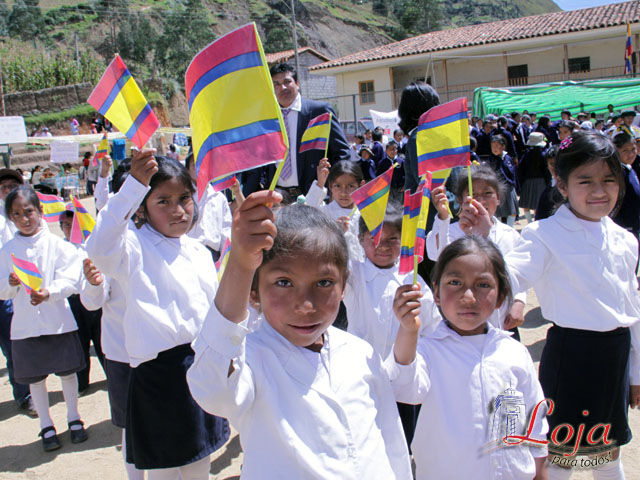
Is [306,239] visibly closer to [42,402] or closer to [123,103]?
[123,103]

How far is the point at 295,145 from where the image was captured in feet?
12.3

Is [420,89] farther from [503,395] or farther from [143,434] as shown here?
[143,434]

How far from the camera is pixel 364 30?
79.1m

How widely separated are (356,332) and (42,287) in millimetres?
2446

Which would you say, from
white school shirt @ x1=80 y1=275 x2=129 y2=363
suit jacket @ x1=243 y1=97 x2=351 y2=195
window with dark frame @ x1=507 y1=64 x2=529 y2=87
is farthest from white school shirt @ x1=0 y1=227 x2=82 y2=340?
window with dark frame @ x1=507 y1=64 x2=529 y2=87

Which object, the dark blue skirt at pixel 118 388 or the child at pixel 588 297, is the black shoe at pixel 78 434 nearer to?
the dark blue skirt at pixel 118 388

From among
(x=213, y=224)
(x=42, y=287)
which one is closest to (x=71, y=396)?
(x=42, y=287)

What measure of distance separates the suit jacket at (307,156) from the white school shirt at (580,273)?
1.73 metres

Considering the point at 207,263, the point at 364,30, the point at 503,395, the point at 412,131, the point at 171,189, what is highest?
the point at 364,30

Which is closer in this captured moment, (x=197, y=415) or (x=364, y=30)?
(x=197, y=415)

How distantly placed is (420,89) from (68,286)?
276 centimetres

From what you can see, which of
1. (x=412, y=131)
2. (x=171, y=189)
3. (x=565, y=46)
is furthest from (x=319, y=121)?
(x=565, y=46)

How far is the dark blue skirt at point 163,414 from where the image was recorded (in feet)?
7.93

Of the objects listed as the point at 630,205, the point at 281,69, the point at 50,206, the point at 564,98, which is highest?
the point at 564,98
